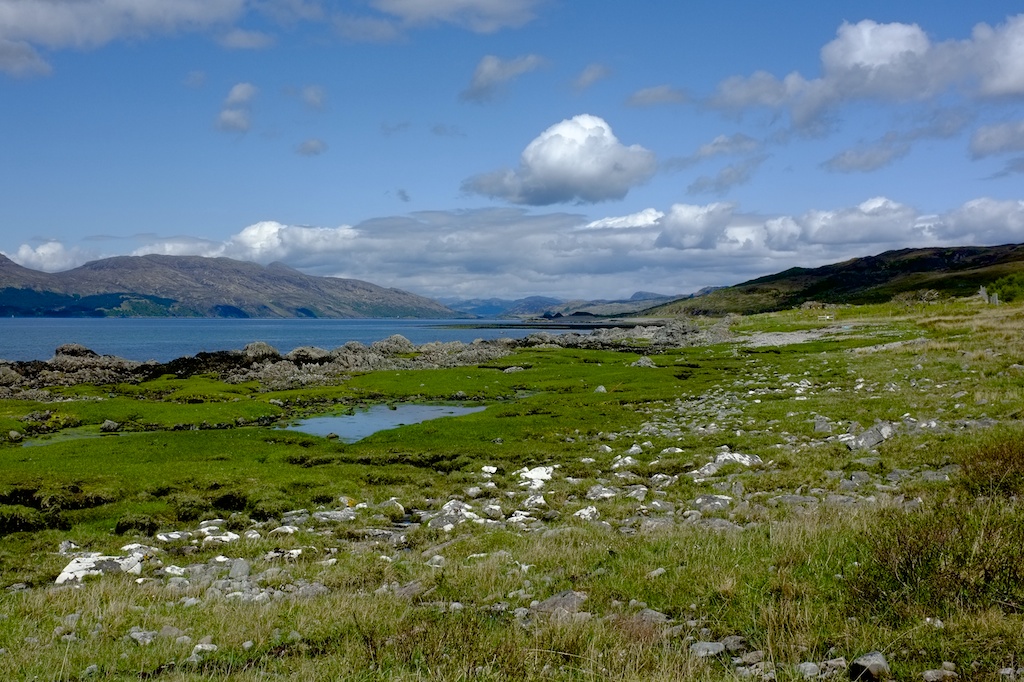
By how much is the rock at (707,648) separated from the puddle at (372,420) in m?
32.4

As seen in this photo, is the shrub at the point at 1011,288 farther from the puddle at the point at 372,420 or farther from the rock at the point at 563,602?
the rock at the point at 563,602

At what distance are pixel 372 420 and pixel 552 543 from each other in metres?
35.6

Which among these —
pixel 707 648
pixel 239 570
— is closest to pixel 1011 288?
pixel 707 648

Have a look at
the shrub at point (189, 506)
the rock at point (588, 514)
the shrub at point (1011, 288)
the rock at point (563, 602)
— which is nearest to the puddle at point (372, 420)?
the shrub at point (189, 506)

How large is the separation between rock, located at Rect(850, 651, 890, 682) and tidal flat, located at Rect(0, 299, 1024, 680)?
0.04 m

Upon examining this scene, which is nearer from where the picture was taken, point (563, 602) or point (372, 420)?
point (563, 602)

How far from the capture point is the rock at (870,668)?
6371mm

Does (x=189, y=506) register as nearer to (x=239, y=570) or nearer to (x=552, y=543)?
(x=239, y=570)

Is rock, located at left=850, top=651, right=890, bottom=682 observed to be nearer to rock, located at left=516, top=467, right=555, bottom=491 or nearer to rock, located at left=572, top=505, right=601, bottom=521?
rock, located at left=572, top=505, right=601, bottom=521

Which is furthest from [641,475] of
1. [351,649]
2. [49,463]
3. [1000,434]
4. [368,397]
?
[368,397]

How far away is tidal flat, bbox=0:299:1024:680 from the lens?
754 cm

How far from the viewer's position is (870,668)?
6.40m

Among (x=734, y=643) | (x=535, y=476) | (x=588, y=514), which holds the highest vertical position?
(x=734, y=643)

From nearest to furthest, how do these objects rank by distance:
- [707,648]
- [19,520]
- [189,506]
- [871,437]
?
[707,648], [19,520], [871,437], [189,506]
